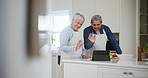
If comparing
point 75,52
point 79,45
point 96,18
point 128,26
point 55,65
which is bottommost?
point 55,65

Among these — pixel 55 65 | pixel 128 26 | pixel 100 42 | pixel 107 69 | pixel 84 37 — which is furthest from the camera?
pixel 55 65

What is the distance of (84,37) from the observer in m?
2.63

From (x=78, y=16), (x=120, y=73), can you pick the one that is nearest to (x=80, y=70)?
(x=120, y=73)

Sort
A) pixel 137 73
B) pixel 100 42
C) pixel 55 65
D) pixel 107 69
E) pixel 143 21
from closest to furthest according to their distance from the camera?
pixel 137 73, pixel 107 69, pixel 143 21, pixel 100 42, pixel 55 65

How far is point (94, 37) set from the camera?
2547 millimetres

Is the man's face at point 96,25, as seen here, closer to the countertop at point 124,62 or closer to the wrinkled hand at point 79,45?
the wrinkled hand at point 79,45

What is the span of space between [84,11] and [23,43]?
214 centimetres

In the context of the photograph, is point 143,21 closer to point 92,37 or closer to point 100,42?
point 100,42

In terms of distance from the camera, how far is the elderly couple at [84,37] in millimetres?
2463

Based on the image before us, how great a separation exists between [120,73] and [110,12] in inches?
34.8

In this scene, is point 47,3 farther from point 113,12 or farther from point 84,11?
point 84,11

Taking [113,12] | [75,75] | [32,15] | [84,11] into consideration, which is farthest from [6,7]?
[84,11]

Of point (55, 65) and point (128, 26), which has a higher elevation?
point (128, 26)

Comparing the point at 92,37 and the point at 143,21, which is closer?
the point at 143,21
